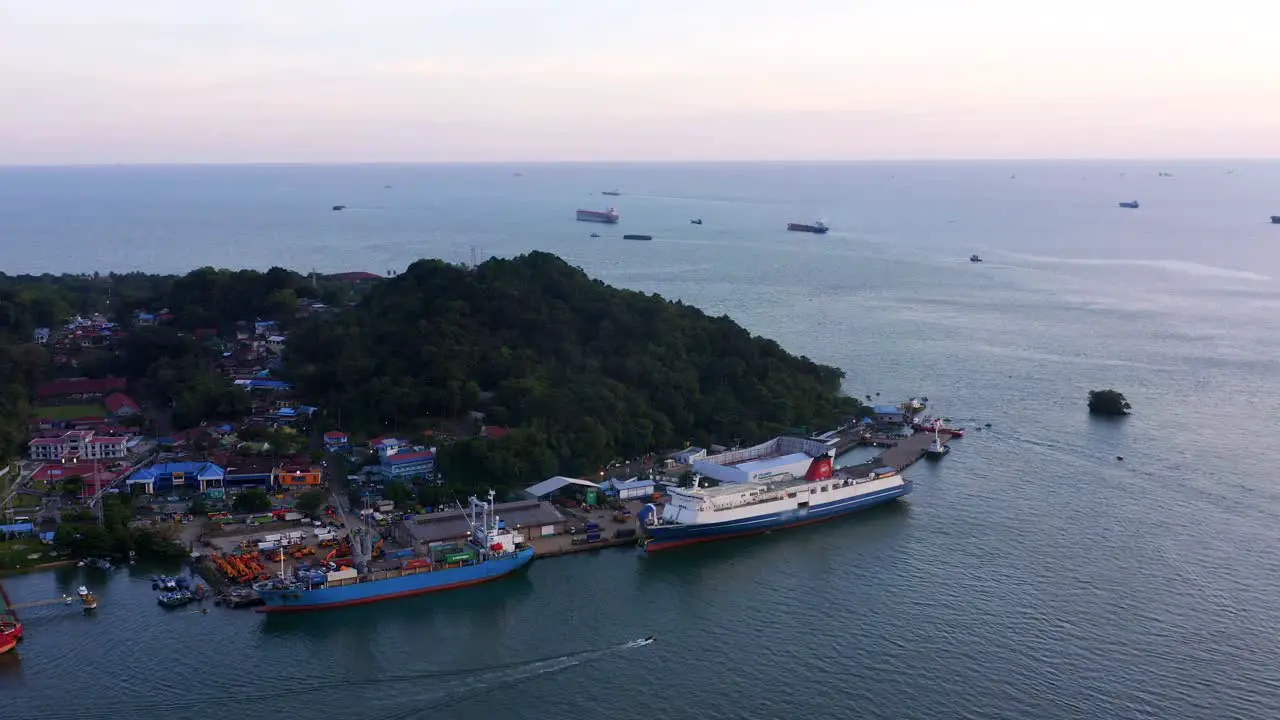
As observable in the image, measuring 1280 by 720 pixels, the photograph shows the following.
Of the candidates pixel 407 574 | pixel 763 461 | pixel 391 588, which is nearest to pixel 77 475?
pixel 391 588

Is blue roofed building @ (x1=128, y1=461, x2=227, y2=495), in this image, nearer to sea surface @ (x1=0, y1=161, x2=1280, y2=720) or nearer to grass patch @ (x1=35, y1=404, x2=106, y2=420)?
sea surface @ (x1=0, y1=161, x2=1280, y2=720)

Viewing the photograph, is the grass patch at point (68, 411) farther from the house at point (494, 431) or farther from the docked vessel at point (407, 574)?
the docked vessel at point (407, 574)

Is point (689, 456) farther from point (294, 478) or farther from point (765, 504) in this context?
point (294, 478)

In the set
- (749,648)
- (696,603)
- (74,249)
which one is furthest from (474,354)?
(74,249)

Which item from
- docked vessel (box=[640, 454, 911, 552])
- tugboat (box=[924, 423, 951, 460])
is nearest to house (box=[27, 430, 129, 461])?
docked vessel (box=[640, 454, 911, 552])

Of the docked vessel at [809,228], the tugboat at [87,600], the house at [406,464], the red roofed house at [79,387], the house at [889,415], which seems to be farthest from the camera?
the docked vessel at [809,228]


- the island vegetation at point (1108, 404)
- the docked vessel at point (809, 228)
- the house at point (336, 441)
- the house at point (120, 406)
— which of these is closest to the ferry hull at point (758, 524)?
the house at point (336, 441)
